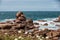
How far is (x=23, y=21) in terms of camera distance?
39719mm

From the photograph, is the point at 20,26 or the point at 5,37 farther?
the point at 20,26

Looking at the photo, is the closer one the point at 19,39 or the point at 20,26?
the point at 19,39

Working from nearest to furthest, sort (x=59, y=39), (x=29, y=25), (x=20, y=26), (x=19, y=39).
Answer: (x=19, y=39), (x=59, y=39), (x=20, y=26), (x=29, y=25)

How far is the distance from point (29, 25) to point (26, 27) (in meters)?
2.79

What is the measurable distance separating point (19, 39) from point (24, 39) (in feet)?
0.79

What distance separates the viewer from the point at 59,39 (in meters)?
24.6

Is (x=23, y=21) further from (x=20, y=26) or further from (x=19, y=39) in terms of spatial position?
(x=19, y=39)

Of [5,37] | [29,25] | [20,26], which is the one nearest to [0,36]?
[5,37]

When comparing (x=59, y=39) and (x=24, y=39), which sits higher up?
(x=24, y=39)

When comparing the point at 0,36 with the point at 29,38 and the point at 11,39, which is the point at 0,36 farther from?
the point at 29,38

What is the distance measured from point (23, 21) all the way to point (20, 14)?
1448 mm

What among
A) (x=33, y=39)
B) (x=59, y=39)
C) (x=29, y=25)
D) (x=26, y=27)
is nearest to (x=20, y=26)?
(x=26, y=27)

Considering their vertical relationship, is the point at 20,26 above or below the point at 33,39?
below

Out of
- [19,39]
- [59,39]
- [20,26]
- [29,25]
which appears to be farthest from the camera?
[29,25]
